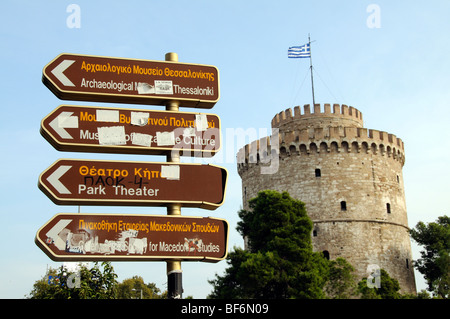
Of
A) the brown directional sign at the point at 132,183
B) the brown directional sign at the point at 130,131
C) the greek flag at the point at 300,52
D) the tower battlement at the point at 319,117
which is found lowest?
the brown directional sign at the point at 132,183

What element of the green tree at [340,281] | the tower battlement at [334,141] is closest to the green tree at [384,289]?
the green tree at [340,281]

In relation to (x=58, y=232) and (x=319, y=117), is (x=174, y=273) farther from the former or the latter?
(x=319, y=117)

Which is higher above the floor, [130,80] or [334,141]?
[334,141]

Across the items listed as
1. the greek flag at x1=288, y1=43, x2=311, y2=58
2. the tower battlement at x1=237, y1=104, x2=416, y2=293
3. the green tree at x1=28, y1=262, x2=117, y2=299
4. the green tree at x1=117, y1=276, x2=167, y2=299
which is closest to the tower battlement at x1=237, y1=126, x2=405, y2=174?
the tower battlement at x1=237, y1=104, x2=416, y2=293

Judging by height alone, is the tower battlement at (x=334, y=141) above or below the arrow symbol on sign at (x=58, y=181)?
above

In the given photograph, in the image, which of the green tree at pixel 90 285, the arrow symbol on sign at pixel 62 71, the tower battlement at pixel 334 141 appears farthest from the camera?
the tower battlement at pixel 334 141

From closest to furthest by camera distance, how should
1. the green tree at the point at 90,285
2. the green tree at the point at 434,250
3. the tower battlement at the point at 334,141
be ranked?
the green tree at the point at 90,285 → the green tree at the point at 434,250 → the tower battlement at the point at 334,141

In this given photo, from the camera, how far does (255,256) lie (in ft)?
115

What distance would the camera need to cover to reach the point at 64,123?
9.64 meters

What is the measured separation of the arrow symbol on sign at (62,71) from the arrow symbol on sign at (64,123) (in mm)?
595

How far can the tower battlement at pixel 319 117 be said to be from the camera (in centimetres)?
5097

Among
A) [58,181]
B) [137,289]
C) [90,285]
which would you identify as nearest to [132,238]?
[58,181]

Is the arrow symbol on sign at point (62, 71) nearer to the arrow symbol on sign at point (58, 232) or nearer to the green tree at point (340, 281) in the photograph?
the arrow symbol on sign at point (58, 232)

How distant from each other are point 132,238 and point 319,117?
4322cm
